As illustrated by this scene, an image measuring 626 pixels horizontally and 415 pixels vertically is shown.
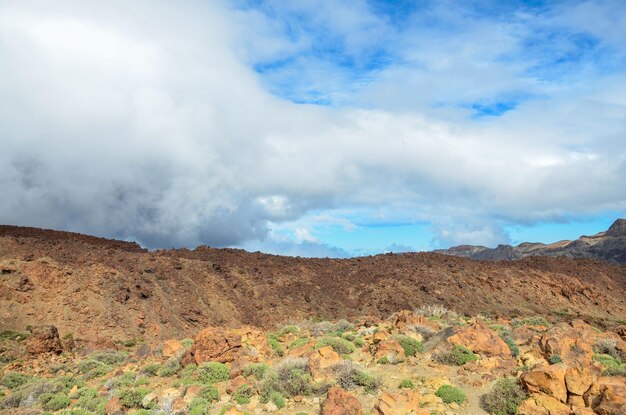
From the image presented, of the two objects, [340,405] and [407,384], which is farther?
[407,384]

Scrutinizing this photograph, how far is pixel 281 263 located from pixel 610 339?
3019 centimetres

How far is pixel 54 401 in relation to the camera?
1581 centimetres

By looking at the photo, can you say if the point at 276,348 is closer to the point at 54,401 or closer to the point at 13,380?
the point at 54,401

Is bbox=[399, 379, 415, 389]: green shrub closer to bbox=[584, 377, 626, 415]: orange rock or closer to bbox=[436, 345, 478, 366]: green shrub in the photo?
bbox=[436, 345, 478, 366]: green shrub

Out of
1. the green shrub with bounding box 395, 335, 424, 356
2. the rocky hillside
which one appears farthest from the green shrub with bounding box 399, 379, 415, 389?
the rocky hillside

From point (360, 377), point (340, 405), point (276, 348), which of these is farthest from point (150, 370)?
point (340, 405)

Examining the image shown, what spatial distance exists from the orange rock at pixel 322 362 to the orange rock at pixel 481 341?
174 inches

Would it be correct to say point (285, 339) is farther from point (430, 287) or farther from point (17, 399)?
point (430, 287)

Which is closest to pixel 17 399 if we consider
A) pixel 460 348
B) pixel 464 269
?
pixel 460 348

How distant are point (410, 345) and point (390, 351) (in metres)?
0.97

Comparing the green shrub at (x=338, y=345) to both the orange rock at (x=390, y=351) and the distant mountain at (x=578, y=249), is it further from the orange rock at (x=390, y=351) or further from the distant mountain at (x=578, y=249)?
the distant mountain at (x=578, y=249)

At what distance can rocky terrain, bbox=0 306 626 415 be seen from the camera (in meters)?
11.8

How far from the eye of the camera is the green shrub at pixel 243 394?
13.6 m

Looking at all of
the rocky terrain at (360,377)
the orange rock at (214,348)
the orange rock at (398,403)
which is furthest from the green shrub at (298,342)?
the orange rock at (398,403)
